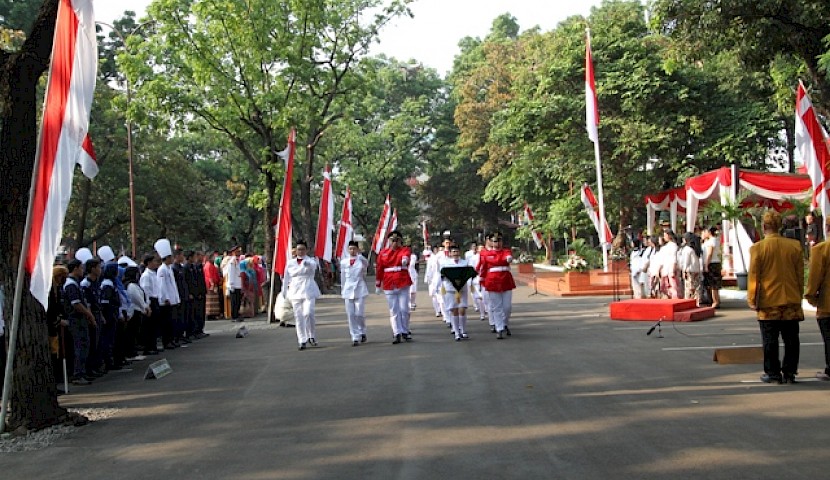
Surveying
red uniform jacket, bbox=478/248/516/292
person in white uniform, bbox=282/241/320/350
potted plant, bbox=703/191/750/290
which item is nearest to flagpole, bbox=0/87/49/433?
person in white uniform, bbox=282/241/320/350

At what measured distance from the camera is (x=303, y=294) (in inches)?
597

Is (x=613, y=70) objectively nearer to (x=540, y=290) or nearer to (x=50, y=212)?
(x=540, y=290)

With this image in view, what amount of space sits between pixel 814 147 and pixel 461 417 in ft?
38.5

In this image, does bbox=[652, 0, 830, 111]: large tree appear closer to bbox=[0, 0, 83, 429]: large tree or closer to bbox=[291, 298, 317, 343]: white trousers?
bbox=[291, 298, 317, 343]: white trousers

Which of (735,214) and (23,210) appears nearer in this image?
(23,210)

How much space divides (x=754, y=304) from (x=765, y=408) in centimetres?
162

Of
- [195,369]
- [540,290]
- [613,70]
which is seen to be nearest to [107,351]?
[195,369]

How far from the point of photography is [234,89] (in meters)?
24.1

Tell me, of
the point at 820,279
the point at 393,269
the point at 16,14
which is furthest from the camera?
the point at 16,14

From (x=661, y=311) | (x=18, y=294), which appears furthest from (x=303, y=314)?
(x=18, y=294)

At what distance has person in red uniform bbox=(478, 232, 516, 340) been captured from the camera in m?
15.2

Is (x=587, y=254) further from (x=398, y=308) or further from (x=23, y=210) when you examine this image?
(x=23, y=210)

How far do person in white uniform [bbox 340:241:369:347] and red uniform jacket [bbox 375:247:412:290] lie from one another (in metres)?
0.35

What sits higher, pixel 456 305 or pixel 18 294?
pixel 18 294
